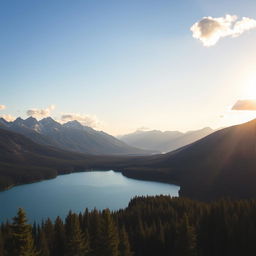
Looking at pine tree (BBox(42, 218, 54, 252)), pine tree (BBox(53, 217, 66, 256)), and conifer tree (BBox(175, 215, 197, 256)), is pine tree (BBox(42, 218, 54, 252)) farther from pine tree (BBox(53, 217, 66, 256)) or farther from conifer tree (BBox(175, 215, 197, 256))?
conifer tree (BBox(175, 215, 197, 256))

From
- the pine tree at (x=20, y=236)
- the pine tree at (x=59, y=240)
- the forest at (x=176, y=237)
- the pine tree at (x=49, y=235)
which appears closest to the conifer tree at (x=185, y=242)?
the forest at (x=176, y=237)

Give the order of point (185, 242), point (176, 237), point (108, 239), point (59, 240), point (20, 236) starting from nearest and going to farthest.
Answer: point (20, 236), point (108, 239), point (185, 242), point (176, 237), point (59, 240)

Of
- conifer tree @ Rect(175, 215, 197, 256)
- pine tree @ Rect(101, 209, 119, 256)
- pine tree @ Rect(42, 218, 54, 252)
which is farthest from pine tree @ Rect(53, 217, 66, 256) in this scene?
conifer tree @ Rect(175, 215, 197, 256)

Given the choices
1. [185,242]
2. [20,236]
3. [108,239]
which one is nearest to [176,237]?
[185,242]

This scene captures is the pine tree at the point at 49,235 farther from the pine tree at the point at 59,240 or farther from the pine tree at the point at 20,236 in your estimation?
the pine tree at the point at 20,236

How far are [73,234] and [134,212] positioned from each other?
73189mm

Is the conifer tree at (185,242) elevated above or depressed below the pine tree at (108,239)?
below

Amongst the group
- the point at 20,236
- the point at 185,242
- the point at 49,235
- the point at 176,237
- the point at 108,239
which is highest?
the point at 20,236

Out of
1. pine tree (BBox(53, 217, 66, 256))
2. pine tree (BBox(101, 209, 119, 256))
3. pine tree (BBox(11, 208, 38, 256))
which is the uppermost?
pine tree (BBox(11, 208, 38, 256))

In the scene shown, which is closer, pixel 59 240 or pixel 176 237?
pixel 176 237

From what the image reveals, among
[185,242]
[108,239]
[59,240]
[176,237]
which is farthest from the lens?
[59,240]

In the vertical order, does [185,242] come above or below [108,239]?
below

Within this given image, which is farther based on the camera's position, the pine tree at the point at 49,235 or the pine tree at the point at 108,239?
the pine tree at the point at 49,235

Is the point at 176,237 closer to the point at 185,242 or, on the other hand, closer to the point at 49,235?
the point at 185,242
